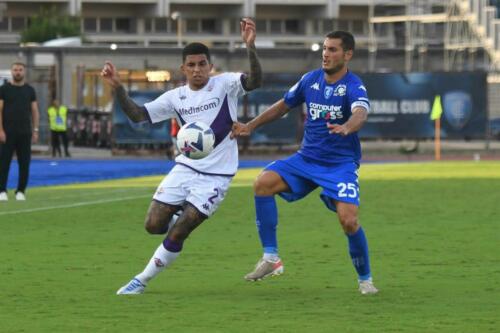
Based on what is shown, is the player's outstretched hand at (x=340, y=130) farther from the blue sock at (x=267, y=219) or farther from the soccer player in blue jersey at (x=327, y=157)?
the blue sock at (x=267, y=219)

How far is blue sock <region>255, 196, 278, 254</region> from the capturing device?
11812 mm

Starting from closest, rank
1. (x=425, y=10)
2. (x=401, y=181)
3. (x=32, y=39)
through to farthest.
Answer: (x=401, y=181)
(x=425, y=10)
(x=32, y=39)

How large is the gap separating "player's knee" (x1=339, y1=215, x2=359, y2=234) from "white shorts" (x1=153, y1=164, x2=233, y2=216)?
1.01 metres

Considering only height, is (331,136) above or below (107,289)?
above

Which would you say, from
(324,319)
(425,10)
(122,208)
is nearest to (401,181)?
(122,208)

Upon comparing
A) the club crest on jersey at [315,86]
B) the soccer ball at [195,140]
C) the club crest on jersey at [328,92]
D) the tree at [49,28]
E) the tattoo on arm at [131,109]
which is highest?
the tree at [49,28]

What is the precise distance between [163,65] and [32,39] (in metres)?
26.2

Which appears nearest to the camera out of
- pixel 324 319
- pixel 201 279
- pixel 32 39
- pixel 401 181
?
pixel 324 319

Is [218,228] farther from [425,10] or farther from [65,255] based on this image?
[425,10]

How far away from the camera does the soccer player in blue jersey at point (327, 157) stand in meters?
11.3

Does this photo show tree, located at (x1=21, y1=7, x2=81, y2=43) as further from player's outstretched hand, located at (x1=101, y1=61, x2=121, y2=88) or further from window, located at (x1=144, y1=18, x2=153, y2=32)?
player's outstretched hand, located at (x1=101, y1=61, x2=121, y2=88)

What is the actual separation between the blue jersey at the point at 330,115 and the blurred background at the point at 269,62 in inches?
1161

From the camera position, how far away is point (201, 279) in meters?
12.4

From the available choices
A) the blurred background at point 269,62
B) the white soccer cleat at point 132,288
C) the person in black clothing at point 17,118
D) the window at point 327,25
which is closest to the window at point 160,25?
the blurred background at point 269,62
